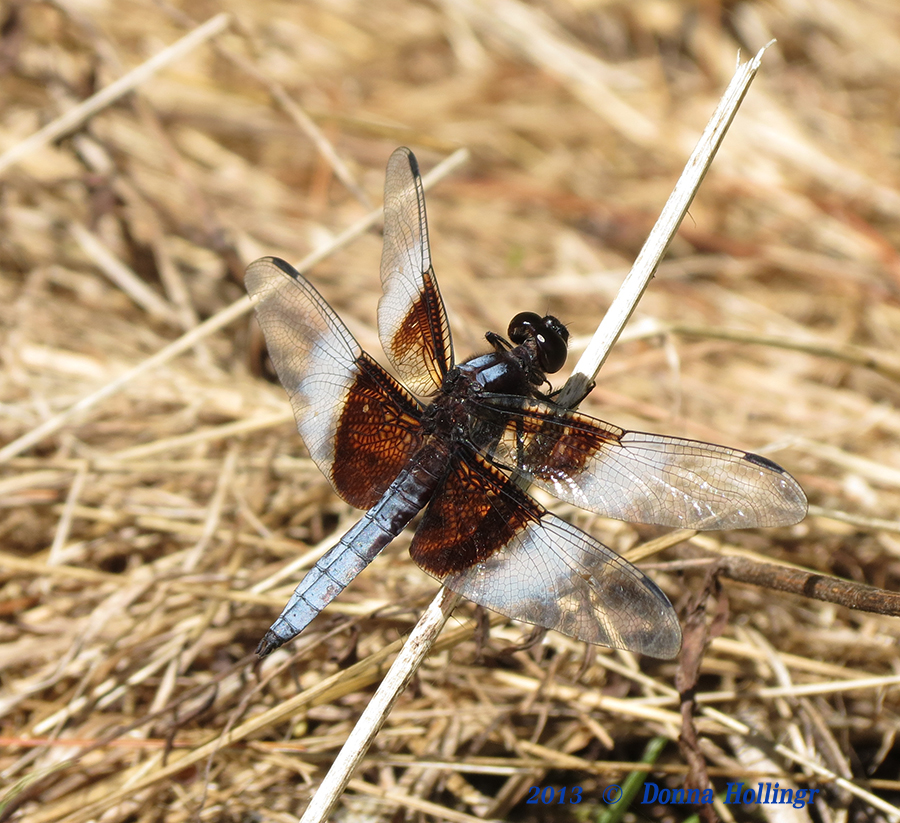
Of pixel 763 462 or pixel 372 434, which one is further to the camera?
pixel 372 434

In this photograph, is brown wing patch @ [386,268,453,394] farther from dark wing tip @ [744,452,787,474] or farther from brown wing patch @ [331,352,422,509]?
dark wing tip @ [744,452,787,474]

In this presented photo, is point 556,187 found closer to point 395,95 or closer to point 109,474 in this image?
point 395,95

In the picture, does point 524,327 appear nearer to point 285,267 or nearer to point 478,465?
point 478,465

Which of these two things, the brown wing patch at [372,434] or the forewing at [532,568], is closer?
the forewing at [532,568]

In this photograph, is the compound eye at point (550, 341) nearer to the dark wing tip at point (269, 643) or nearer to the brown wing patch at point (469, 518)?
the brown wing patch at point (469, 518)

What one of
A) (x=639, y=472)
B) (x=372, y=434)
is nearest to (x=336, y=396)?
(x=372, y=434)

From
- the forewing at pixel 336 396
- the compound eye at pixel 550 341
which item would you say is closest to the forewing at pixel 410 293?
the forewing at pixel 336 396
